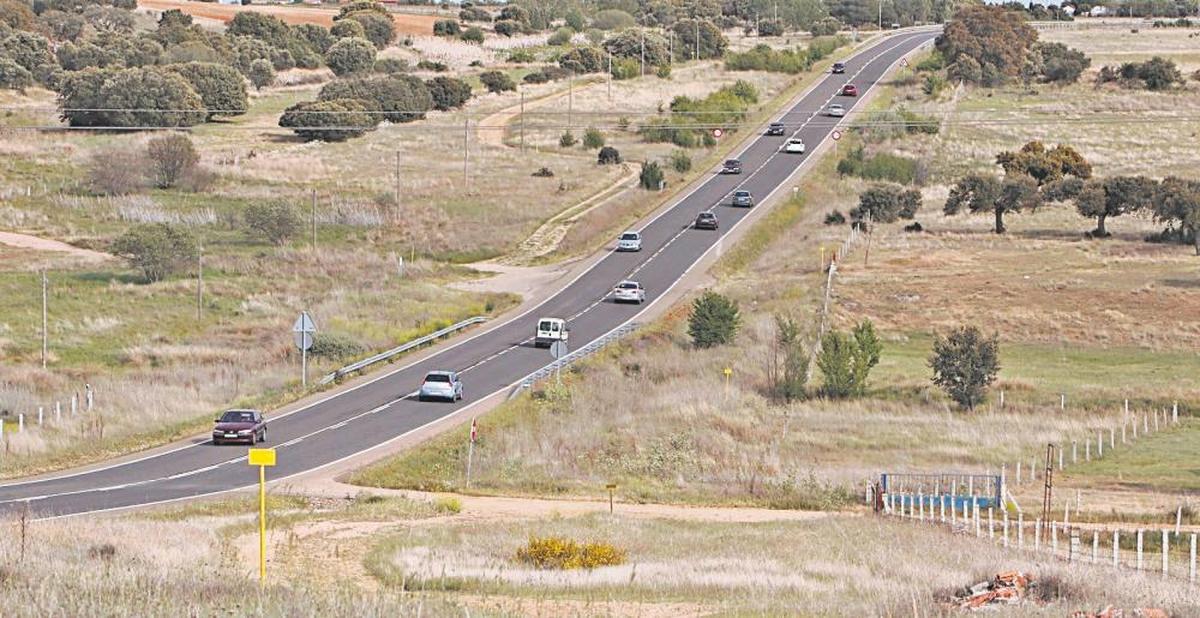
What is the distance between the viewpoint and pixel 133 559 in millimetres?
23406

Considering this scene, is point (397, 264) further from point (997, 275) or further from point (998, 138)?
point (998, 138)

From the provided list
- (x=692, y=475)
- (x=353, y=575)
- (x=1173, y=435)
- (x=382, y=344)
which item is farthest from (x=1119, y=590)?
(x=382, y=344)

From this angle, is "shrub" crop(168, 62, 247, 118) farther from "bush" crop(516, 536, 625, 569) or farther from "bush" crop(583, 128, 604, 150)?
"bush" crop(516, 536, 625, 569)

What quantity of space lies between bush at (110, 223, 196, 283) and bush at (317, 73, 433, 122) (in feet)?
198

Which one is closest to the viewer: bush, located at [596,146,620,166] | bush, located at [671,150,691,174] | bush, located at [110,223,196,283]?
bush, located at [110,223,196,283]

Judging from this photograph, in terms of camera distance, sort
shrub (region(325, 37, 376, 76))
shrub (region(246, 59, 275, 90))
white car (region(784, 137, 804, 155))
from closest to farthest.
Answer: white car (region(784, 137, 804, 155)), shrub (region(246, 59, 275, 90)), shrub (region(325, 37, 376, 76))

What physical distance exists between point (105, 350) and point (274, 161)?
49566 millimetres

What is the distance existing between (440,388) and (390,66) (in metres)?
126

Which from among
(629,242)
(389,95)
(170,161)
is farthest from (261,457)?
(389,95)

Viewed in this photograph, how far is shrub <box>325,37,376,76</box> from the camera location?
580ft

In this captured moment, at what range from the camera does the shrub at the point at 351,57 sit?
176750 millimetres

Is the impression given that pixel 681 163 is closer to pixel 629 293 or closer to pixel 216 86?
pixel 629 293

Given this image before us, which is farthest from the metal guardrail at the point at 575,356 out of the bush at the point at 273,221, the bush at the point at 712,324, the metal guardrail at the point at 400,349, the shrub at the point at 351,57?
the shrub at the point at 351,57

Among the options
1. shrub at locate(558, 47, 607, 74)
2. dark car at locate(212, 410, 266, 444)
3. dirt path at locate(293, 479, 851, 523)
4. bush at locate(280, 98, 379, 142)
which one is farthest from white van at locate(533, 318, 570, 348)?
shrub at locate(558, 47, 607, 74)
